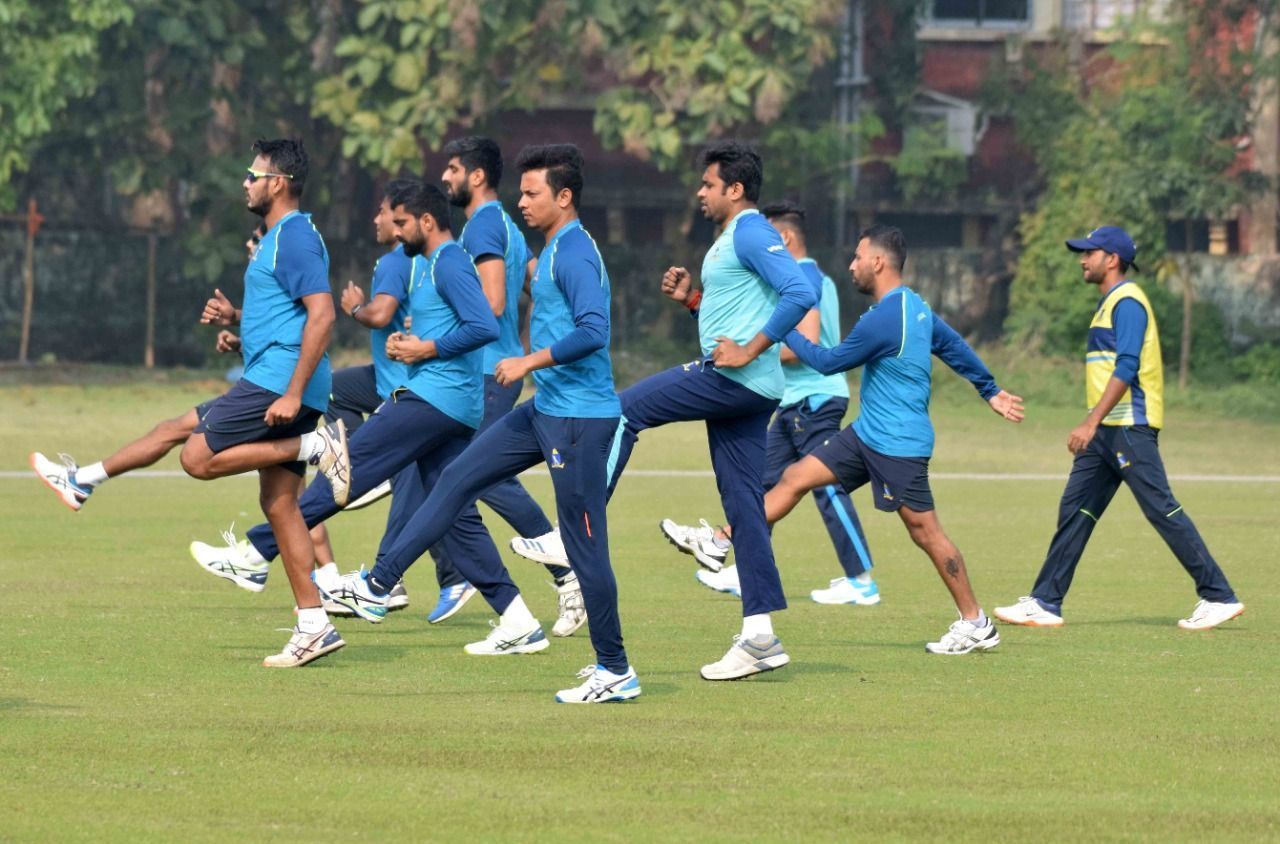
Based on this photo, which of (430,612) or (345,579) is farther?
(430,612)

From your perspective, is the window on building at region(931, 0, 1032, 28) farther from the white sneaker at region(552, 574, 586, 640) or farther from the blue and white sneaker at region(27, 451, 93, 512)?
the blue and white sneaker at region(27, 451, 93, 512)

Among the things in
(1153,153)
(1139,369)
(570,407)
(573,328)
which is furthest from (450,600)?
(1153,153)

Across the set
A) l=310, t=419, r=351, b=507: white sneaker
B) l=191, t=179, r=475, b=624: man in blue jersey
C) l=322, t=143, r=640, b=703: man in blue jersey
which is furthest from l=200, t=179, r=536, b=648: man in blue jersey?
l=322, t=143, r=640, b=703: man in blue jersey

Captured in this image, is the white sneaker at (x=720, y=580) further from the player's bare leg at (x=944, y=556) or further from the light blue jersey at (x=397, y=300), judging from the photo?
the light blue jersey at (x=397, y=300)

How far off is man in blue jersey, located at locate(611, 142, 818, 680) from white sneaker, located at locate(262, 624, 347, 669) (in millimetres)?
1241

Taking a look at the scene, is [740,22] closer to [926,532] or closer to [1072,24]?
[1072,24]

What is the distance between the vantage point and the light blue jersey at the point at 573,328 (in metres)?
7.91

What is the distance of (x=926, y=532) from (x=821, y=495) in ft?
6.93

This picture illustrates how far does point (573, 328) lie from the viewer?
8094 millimetres

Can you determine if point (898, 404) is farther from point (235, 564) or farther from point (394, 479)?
point (235, 564)

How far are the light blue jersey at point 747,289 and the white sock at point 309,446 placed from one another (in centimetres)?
157

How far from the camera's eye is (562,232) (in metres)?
8.12

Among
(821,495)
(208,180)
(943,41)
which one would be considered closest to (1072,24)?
(943,41)

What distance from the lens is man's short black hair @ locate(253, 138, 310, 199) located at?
29.0 feet
